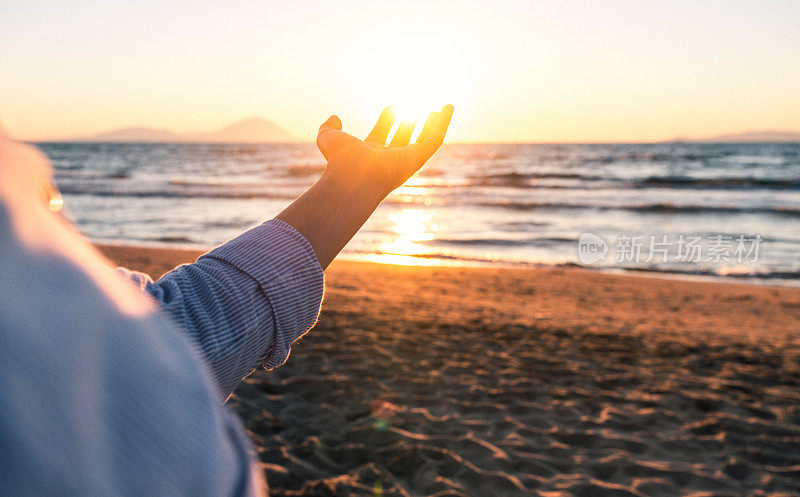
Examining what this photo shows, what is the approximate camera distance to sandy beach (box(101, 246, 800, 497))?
3.21 metres

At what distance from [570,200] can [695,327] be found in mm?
11936

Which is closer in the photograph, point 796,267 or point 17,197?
point 17,197

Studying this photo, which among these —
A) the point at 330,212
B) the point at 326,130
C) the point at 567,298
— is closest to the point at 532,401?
the point at 567,298

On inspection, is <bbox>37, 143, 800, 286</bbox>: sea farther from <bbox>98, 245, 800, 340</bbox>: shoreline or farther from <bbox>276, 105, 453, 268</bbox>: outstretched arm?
<bbox>276, 105, 453, 268</bbox>: outstretched arm

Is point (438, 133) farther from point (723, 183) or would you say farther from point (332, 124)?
point (723, 183)

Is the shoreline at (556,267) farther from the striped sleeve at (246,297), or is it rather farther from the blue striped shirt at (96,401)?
the blue striped shirt at (96,401)

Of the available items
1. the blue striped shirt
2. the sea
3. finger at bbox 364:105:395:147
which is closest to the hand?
finger at bbox 364:105:395:147

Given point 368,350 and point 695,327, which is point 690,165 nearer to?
point 695,327

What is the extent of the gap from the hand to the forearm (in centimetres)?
2

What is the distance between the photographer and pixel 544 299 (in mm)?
7066

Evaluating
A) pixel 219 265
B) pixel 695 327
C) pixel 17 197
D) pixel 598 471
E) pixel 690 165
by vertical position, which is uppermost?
pixel 690 165

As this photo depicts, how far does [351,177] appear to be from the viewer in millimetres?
975

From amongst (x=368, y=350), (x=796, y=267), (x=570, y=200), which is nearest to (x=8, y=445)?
(x=368, y=350)

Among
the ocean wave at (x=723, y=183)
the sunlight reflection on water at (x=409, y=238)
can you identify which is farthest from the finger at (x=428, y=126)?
the ocean wave at (x=723, y=183)
